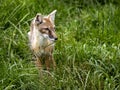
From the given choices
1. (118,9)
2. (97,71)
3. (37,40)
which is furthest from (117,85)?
(118,9)

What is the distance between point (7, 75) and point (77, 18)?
2.79m

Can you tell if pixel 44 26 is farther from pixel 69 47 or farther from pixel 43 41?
pixel 69 47

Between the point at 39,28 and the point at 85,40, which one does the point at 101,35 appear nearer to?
the point at 85,40

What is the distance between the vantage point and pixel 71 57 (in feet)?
21.9

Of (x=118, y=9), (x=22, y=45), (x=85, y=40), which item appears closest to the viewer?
(x=22, y=45)

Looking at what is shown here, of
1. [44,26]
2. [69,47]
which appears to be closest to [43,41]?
[44,26]

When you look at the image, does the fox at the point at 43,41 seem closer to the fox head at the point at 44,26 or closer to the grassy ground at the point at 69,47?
the fox head at the point at 44,26

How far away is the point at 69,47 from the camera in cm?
699

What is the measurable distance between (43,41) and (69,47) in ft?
1.29

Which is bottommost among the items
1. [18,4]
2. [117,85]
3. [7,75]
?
[117,85]

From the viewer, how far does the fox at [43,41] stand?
6.71 metres

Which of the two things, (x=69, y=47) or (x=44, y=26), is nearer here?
(x=44, y=26)

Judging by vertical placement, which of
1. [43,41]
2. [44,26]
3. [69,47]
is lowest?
[69,47]

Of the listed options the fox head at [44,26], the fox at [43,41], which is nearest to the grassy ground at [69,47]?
the fox at [43,41]
